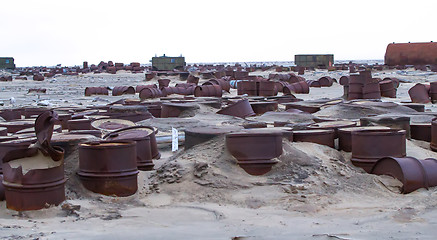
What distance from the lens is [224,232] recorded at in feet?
13.3

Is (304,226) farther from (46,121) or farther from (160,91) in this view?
(160,91)

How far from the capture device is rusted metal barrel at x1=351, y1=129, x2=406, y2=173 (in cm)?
607

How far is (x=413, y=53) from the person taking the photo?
280cm

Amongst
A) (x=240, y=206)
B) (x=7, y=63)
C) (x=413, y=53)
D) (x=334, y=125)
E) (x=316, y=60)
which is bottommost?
(x=240, y=206)

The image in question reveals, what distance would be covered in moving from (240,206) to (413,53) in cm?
248

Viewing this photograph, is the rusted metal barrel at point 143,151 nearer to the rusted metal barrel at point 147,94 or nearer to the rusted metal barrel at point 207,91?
the rusted metal barrel at point 207,91

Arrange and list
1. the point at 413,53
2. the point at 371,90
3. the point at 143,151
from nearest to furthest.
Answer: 1. the point at 413,53
2. the point at 143,151
3. the point at 371,90

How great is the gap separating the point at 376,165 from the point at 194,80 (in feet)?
61.3

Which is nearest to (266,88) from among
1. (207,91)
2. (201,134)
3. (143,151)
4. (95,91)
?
(207,91)

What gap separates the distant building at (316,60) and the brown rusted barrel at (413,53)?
4209 cm

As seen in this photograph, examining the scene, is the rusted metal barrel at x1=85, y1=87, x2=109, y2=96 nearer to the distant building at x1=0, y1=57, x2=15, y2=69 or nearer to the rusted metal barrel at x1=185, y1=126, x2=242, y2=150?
the rusted metal barrel at x1=185, y1=126, x2=242, y2=150

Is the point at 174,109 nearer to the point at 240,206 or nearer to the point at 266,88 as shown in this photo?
the point at 266,88

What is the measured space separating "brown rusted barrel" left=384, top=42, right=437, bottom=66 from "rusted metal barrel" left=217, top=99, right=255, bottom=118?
23.7 ft

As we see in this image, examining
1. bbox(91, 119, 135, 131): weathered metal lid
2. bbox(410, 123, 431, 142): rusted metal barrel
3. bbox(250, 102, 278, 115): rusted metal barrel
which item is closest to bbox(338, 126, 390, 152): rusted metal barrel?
bbox(410, 123, 431, 142): rusted metal barrel
